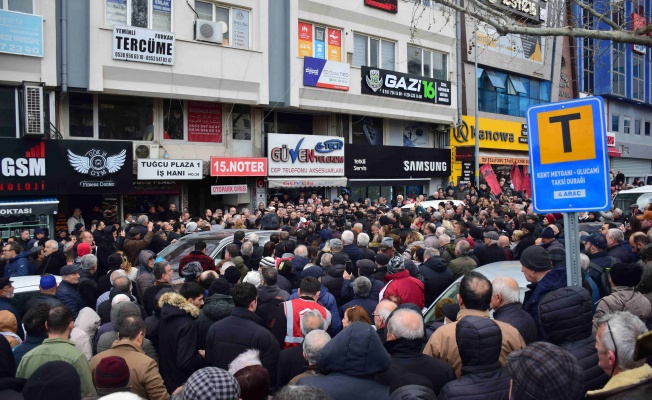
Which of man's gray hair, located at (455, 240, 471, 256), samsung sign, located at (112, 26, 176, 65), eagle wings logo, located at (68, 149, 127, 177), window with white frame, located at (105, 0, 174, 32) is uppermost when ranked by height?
window with white frame, located at (105, 0, 174, 32)

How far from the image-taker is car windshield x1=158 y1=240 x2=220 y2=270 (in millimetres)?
9578

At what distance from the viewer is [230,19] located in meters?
19.2

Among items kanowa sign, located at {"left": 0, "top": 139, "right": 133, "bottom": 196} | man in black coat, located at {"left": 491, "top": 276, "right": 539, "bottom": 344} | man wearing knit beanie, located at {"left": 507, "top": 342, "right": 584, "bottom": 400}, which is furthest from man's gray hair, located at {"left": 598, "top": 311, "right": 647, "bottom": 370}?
kanowa sign, located at {"left": 0, "top": 139, "right": 133, "bottom": 196}

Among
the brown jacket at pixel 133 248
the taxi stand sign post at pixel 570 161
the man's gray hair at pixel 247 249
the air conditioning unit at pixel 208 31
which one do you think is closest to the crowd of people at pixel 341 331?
the man's gray hair at pixel 247 249

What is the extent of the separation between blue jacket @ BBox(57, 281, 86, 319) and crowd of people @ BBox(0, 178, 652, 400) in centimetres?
2

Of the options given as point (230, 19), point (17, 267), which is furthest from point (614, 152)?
point (17, 267)

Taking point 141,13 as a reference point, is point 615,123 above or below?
below

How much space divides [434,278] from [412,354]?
10.9 feet

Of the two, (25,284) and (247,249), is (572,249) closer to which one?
(247,249)

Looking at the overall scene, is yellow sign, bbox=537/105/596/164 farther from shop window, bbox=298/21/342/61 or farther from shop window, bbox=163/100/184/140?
shop window, bbox=298/21/342/61

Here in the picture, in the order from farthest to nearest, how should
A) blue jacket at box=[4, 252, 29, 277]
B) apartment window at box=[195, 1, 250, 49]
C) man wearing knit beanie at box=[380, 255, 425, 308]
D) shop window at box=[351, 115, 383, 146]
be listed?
shop window at box=[351, 115, 383, 146], apartment window at box=[195, 1, 250, 49], blue jacket at box=[4, 252, 29, 277], man wearing knit beanie at box=[380, 255, 425, 308]

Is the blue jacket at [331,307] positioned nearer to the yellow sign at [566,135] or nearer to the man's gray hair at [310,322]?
the man's gray hair at [310,322]

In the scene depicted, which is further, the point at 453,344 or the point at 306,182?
the point at 306,182

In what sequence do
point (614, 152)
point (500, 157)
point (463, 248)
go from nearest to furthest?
point (463, 248) < point (500, 157) < point (614, 152)
